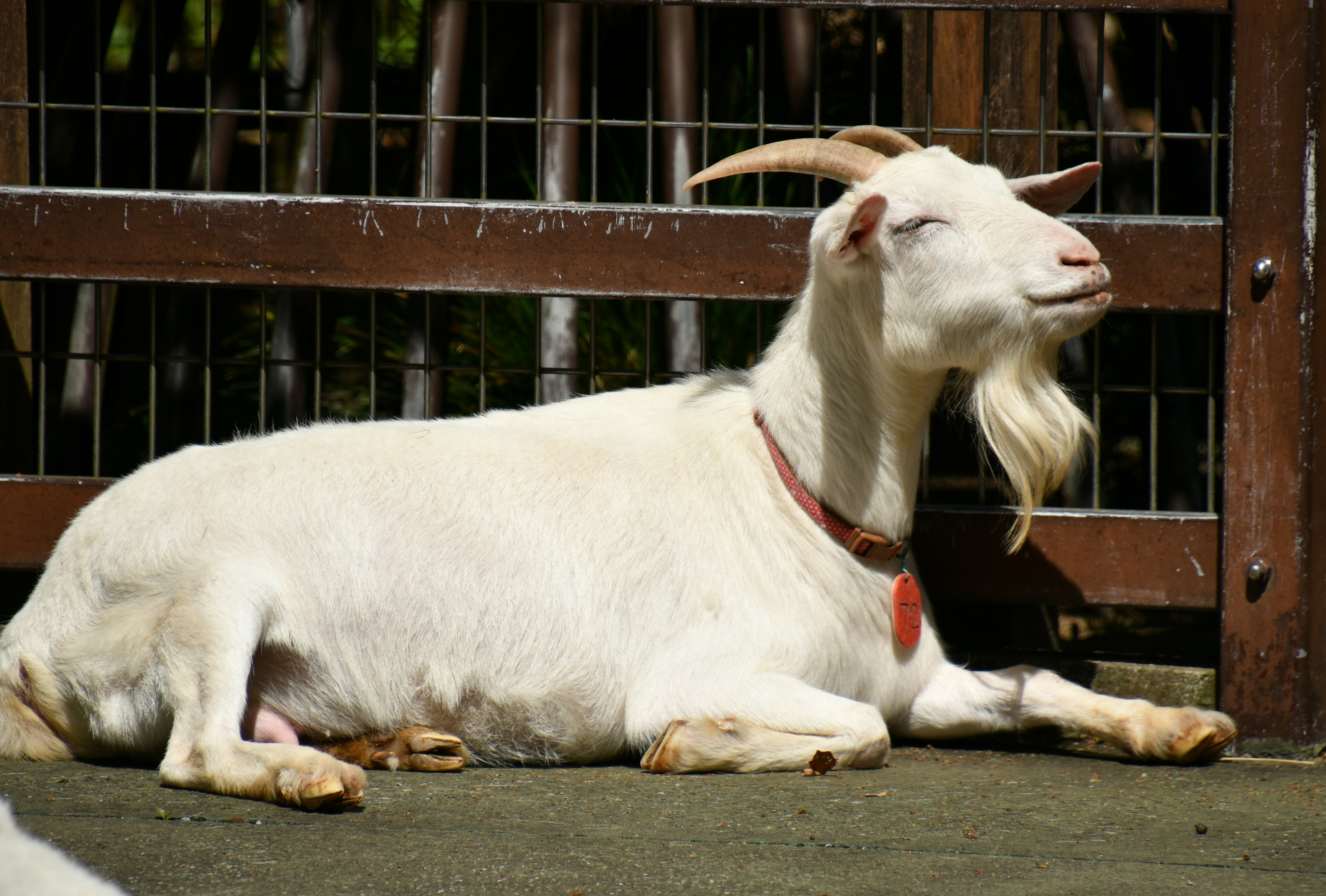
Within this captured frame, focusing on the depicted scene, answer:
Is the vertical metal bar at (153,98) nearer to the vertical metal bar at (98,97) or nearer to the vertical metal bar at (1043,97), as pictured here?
the vertical metal bar at (98,97)

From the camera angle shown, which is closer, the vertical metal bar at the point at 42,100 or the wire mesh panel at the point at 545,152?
the vertical metal bar at the point at 42,100

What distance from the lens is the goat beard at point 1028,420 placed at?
286 cm

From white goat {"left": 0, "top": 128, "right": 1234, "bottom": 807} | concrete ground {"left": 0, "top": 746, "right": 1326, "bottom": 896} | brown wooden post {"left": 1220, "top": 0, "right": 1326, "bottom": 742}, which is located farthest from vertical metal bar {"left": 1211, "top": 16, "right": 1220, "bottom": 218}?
concrete ground {"left": 0, "top": 746, "right": 1326, "bottom": 896}

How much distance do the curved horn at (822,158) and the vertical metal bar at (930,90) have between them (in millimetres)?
492

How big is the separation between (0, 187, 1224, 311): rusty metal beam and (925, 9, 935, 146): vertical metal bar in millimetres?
438

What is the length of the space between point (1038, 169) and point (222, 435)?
4648mm

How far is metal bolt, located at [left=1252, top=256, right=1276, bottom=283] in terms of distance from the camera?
3.13 m

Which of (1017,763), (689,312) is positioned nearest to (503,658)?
(1017,763)

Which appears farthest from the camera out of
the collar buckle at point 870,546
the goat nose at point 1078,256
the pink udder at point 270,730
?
the collar buckle at point 870,546

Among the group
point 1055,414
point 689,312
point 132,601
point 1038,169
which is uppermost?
point 1038,169

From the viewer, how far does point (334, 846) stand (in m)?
2.12

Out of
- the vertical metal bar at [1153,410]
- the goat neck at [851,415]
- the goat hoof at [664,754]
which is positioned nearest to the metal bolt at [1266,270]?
the vertical metal bar at [1153,410]

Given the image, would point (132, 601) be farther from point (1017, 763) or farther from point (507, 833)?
point (1017, 763)

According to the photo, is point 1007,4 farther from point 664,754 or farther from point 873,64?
point 664,754
